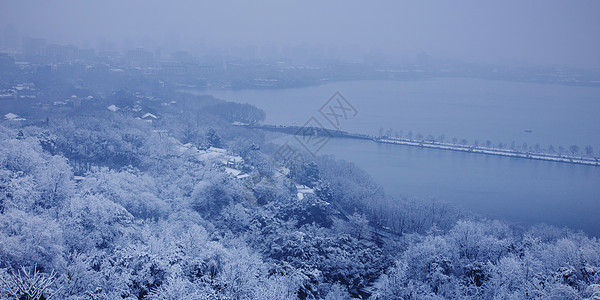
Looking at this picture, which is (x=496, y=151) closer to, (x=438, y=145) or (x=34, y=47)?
(x=438, y=145)

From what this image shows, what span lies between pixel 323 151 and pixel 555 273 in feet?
23.5

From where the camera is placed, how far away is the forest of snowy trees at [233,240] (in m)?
2.63

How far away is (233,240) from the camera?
4004mm

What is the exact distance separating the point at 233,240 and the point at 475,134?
10837 mm

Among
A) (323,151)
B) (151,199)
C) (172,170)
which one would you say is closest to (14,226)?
(151,199)

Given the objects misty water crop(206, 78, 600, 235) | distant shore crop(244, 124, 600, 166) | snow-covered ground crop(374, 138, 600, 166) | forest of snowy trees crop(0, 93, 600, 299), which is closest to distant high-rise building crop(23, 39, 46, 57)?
misty water crop(206, 78, 600, 235)

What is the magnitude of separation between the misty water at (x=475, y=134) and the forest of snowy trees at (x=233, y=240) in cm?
176

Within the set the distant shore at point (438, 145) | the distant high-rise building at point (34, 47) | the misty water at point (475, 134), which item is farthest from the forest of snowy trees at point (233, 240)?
the distant high-rise building at point (34, 47)

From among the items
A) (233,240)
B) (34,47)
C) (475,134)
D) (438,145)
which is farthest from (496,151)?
(34,47)

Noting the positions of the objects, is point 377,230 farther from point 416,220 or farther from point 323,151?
point 323,151

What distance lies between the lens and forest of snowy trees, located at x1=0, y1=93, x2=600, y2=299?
2.63 metres

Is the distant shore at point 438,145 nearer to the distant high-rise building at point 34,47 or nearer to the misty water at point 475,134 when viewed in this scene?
the misty water at point 475,134

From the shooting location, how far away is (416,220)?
5695 mm

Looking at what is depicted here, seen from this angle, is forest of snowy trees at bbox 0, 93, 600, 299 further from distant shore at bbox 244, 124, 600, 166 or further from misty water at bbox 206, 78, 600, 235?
distant shore at bbox 244, 124, 600, 166
